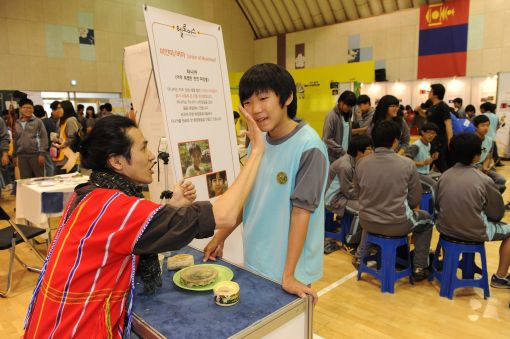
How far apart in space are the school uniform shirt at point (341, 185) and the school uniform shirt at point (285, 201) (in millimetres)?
2239

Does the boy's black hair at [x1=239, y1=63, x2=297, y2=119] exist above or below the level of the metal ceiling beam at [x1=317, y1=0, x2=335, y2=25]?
below

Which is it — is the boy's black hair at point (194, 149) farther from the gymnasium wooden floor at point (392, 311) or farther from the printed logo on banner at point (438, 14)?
the printed logo on banner at point (438, 14)

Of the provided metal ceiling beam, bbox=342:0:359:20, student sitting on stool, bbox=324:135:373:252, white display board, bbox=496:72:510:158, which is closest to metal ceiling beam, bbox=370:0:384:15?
metal ceiling beam, bbox=342:0:359:20

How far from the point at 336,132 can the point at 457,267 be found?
199cm

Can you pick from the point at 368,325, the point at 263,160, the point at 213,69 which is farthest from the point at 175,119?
the point at 368,325

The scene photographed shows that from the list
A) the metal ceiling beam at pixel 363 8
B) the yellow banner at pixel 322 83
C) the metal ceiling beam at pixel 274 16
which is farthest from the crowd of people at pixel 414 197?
the metal ceiling beam at pixel 274 16

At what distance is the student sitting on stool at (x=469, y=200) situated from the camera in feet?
8.63

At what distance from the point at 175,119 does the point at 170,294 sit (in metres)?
1.37

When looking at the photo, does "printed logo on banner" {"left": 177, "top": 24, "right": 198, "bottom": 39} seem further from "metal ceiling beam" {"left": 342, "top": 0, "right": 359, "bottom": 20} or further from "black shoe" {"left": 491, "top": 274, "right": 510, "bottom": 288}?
"metal ceiling beam" {"left": 342, "top": 0, "right": 359, "bottom": 20}

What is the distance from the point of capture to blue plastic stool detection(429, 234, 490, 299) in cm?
271

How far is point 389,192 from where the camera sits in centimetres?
283

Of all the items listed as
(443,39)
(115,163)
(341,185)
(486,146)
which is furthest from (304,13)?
(115,163)

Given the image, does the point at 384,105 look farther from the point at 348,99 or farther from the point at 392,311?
the point at 392,311

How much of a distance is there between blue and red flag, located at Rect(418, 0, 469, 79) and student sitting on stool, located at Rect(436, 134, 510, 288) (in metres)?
9.68
